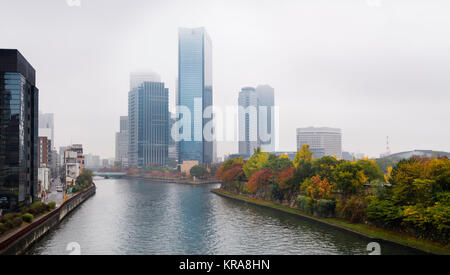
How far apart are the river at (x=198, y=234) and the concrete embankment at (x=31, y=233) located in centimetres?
98

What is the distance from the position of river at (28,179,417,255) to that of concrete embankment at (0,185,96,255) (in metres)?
0.98

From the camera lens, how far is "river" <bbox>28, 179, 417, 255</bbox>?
3934 centimetres

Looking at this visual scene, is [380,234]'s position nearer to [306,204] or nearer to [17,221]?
[306,204]

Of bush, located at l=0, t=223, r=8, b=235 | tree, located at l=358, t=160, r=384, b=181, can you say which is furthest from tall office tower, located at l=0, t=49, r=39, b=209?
tree, located at l=358, t=160, r=384, b=181

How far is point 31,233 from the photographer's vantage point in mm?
41281

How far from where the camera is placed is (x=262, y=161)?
300 ft

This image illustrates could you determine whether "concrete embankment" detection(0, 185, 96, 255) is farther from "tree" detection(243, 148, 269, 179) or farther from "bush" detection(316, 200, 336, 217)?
"tree" detection(243, 148, 269, 179)

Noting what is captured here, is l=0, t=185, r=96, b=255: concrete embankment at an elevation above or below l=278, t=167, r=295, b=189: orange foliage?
below

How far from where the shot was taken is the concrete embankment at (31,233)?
114 feet

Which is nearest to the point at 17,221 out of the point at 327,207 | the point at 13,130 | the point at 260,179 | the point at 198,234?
the point at 13,130

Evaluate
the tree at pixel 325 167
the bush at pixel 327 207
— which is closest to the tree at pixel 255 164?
the tree at pixel 325 167

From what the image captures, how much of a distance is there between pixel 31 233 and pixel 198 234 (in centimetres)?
2022

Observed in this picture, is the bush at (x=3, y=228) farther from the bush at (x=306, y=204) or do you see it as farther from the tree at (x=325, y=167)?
the tree at (x=325, y=167)
